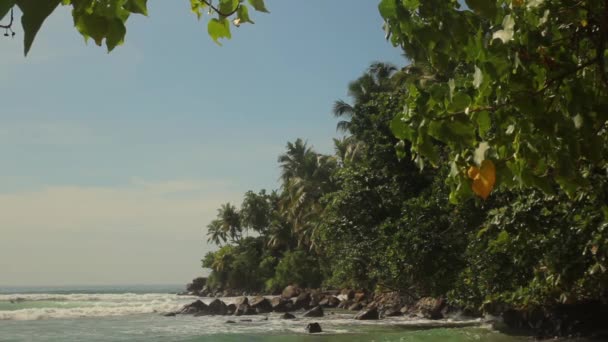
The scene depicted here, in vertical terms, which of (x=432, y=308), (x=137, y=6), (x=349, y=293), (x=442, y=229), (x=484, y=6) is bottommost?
(x=432, y=308)

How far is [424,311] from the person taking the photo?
21.4 m

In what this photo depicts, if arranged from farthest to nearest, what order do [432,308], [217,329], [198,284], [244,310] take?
[198,284]
[244,310]
[217,329]
[432,308]

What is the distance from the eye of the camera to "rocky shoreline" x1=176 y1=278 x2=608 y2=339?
41.9ft

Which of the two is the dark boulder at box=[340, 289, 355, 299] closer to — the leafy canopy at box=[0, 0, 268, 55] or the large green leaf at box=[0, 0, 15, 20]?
the leafy canopy at box=[0, 0, 268, 55]

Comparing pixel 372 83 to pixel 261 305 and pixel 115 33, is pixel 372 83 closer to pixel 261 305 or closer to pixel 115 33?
pixel 261 305

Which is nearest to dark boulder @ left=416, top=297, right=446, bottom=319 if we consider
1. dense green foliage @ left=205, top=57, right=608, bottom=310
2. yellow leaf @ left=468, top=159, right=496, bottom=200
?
dense green foliage @ left=205, top=57, right=608, bottom=310

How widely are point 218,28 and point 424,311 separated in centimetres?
2091

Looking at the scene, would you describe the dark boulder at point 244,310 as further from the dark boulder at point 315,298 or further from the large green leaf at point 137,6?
the large green leaf at point 137,6

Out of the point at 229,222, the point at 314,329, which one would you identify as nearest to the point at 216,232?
the point at 229,222

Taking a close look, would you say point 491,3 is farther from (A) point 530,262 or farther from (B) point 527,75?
(A) point 530,262

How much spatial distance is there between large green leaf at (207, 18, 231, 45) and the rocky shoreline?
1215cm

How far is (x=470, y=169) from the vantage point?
1.84m

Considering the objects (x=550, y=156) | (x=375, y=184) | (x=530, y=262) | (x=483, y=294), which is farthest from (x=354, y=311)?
(x=550, y=156)

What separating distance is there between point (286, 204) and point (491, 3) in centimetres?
3342
